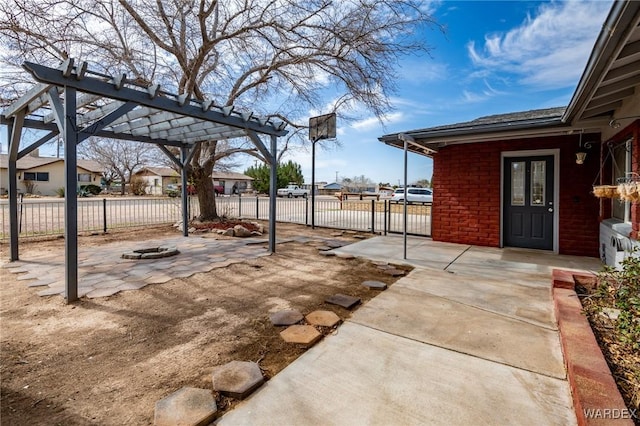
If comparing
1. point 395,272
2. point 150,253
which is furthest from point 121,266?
point 395,272

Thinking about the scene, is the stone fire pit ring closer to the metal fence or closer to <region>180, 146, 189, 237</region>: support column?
<region>180, 146, 189, 237</region>: support column

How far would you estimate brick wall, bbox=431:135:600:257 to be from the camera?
580 centimetres

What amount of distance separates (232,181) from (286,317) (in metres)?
45.6

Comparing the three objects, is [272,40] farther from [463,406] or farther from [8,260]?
[463,406]

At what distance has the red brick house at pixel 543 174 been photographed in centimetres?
424

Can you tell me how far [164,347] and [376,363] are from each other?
1.73 m

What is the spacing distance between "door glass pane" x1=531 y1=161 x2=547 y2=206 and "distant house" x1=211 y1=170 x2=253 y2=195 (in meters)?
38.5

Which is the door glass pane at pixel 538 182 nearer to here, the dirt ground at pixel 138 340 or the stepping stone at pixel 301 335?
the dirt ground at pixel 138 340

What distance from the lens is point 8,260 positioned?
527 centimetres

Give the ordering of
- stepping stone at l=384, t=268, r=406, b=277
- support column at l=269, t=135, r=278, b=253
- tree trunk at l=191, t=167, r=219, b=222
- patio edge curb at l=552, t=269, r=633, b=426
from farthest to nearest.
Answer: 1. tree trunk at l=191, t=167, r=219, b=222
2. support column at l=269, t=135, r=278, b=253
3. stepping stone at l=384, t=268, r=406, b=277
4. patio edge curb at l=552, t=269, r=633, b=426

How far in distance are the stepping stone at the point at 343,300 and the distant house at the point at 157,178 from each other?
36378mm

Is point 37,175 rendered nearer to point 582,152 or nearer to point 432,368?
point 432,368

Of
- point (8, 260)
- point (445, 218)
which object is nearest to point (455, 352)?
point (445, 218)

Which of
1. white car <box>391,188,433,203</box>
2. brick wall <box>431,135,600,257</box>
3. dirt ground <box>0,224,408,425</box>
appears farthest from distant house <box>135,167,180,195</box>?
dirt ground <box>0,224,408,425</box>
